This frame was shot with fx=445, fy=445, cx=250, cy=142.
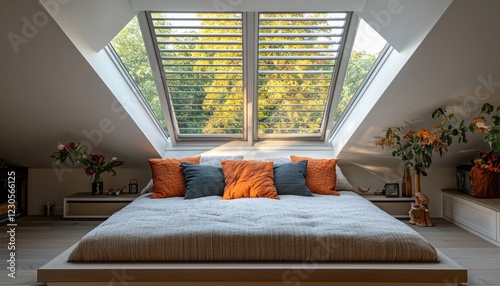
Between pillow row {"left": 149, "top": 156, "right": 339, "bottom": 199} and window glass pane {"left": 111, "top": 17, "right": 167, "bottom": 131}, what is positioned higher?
window glass pane {"left": 111, "top": 17, "right": 167, "bottom": 131}

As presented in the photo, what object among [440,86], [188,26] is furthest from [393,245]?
[188,26]

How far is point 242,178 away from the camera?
12.9ft

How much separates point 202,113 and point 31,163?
1.92 m

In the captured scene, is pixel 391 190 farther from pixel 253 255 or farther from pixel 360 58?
pixel 253 255

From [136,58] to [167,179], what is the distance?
3.61 ft

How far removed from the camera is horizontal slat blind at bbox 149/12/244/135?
3.54 m

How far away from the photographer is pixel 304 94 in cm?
423

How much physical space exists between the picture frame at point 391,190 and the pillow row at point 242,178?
→ 28.2 inches

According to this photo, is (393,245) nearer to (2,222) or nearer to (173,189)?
(173,189)

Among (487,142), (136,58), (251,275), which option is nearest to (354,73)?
(487,142)

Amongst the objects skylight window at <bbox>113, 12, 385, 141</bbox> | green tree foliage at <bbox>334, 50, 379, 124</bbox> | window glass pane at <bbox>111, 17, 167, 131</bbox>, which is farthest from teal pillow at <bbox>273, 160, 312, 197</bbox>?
window glass pane at <bbox>111, 17, 167, 131</bbox>

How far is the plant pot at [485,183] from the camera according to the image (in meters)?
4.05

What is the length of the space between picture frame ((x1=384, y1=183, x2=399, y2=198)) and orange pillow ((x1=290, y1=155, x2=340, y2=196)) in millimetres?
692

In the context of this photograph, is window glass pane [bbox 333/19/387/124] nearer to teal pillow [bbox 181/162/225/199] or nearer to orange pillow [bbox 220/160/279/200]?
orange pillow [bbox 220/160/279/200]
